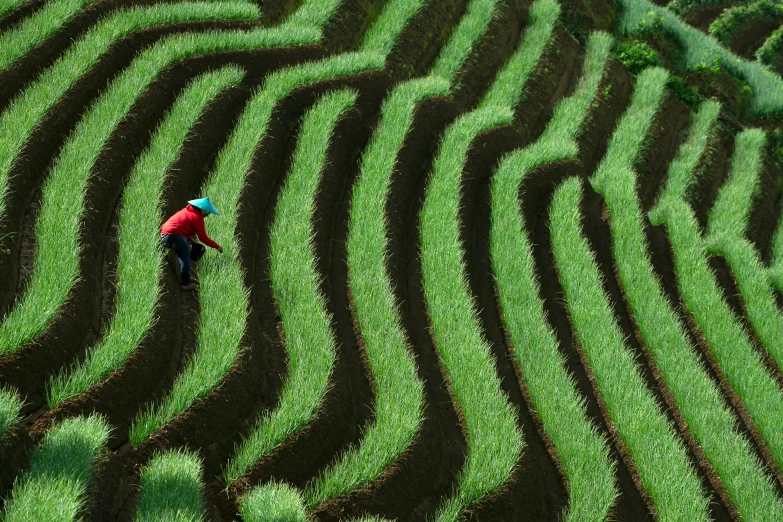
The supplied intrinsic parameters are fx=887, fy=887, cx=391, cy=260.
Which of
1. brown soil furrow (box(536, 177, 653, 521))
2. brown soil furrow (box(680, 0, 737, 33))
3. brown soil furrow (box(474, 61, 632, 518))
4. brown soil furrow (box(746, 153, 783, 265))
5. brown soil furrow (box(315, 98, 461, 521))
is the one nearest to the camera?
brown soil furrow (box(315, 98, 461, 521))

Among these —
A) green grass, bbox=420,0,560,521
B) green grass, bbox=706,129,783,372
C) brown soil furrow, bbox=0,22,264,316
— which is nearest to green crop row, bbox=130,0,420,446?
brown soil furrow, bbox=0,22,264,316

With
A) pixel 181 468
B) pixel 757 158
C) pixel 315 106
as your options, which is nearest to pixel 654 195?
pixel 757 158

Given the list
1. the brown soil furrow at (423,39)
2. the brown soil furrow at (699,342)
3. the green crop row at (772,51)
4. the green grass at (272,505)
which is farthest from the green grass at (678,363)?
the green crop row at (772,51)

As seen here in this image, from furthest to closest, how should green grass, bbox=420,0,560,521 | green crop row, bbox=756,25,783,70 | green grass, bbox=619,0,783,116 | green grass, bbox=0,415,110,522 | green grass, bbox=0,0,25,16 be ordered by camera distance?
1. green crop row, bbox=756,25,783,70
2. green grass, bbox=619,0,783,116
3. green grass, bbox=0,0,25,16
4. green grass, bbox=420,0,560,521
5. green grass, bbox=0,415,110,522

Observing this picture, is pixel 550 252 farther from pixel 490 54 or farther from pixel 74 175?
pixel 74 175

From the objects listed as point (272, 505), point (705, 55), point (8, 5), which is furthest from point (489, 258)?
point (705, 55)

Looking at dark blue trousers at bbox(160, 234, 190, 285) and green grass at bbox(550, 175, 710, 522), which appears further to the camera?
dark blue trousers at bbox(160, 234, 190, 285)

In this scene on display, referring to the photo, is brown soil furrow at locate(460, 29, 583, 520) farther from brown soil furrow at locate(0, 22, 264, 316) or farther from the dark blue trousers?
brown soil furrow at locate(0, 22, 264, 316)
